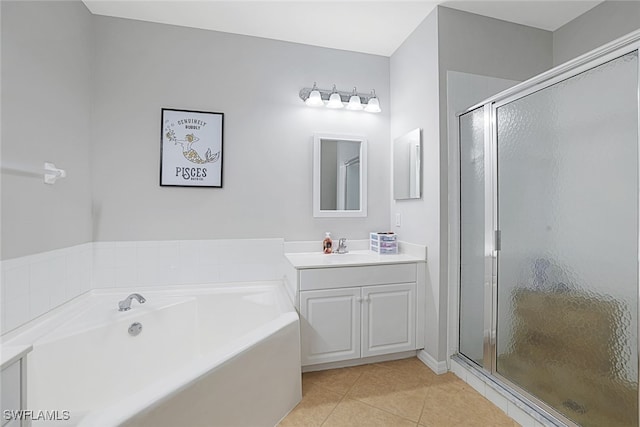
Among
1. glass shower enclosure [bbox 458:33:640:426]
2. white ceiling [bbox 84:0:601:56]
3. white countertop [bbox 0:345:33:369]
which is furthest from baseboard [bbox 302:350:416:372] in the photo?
white ceiling [bbox 84:0:601:56]

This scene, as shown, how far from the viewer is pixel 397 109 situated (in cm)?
261

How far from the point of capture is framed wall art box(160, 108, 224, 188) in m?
2.28

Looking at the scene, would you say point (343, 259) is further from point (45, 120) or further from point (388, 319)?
A: point (45, 120)

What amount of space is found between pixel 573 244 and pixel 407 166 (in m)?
1.22

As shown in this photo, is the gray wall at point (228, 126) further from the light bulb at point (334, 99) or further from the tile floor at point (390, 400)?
the tile floor at point (390, 400)

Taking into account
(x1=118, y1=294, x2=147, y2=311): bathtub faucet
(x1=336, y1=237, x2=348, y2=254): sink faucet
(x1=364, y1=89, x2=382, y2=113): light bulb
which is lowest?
(x1=118, y1=294, x2=147, y2=311): bathtub faucet

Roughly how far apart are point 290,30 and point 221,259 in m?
1.85

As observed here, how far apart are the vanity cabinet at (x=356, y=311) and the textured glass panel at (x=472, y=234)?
1.09ft

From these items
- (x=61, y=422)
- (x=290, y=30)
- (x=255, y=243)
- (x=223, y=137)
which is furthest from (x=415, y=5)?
(x=61, y=422)

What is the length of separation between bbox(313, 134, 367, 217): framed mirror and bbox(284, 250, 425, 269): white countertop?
35cm

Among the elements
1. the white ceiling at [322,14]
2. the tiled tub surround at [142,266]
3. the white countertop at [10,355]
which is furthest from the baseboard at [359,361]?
the white ceiling at [322,14]

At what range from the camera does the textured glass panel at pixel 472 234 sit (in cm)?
196

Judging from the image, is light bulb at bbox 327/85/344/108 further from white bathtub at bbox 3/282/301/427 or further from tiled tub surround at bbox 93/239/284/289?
white bathtub at bbox 3/282/301/427

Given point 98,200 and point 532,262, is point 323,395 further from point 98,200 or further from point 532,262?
point 98,200
